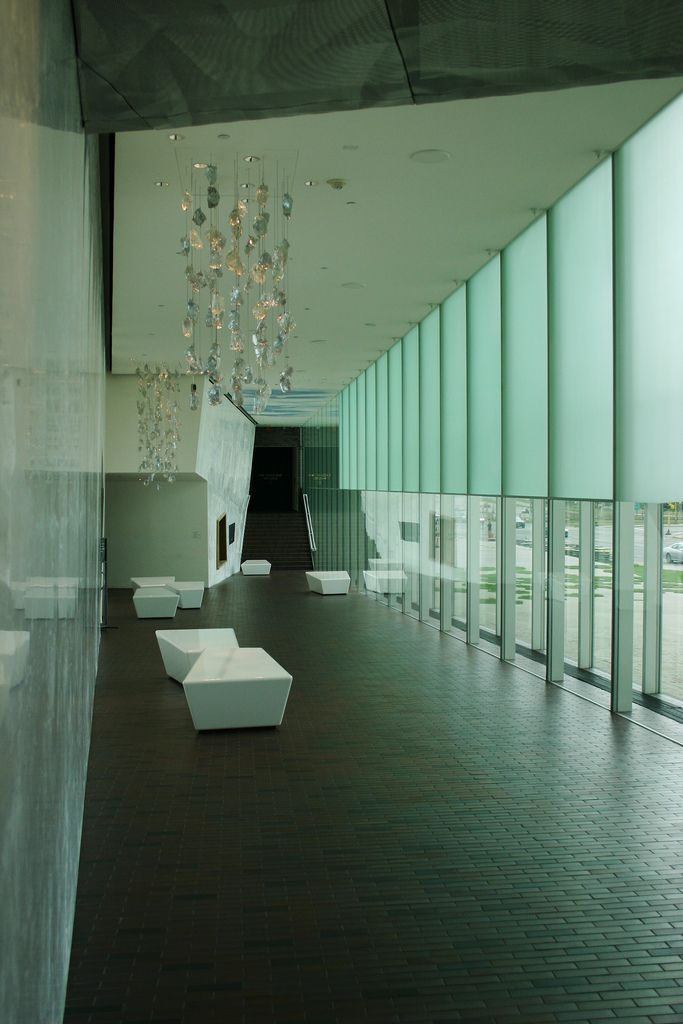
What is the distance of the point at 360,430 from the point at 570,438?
50.7 feet

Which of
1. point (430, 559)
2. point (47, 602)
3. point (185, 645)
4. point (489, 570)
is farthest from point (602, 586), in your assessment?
point (47, 602)

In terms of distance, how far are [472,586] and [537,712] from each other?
210 inches

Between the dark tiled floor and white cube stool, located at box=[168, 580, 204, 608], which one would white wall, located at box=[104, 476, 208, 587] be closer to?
white cube stool, located at box=[168, 580, 204, 608]

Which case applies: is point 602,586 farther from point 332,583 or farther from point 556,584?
point 332,583

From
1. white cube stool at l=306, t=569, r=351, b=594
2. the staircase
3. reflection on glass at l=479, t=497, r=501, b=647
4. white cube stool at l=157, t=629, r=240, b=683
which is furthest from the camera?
the staircase

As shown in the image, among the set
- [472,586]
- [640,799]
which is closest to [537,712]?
[640,799]

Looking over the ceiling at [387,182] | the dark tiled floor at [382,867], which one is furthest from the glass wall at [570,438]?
the dark tiled floor at [382,867]

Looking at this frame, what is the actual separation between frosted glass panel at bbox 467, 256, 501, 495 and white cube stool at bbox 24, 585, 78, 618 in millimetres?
10005

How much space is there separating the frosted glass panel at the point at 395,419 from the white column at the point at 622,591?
34.2 feet

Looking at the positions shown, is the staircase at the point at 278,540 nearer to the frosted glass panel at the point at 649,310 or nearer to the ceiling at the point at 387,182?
the ceiling at the point at 387,182

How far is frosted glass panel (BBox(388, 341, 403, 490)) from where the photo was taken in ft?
65.5

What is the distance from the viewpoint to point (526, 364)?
12.0 metres

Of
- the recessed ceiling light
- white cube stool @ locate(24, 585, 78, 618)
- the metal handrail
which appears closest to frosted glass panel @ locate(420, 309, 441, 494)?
the recessed ceiling light

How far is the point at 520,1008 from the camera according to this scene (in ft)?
13.3
